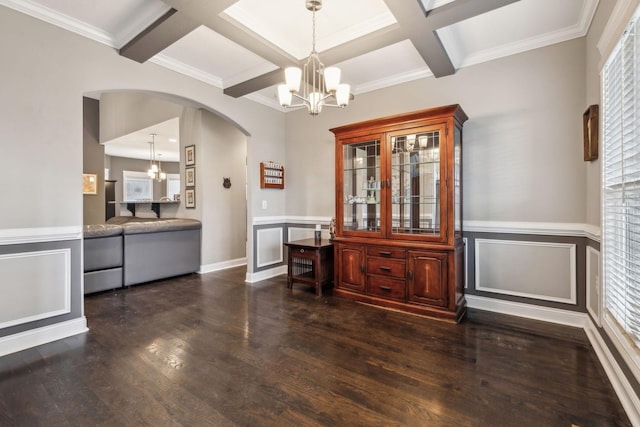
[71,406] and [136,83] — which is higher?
[136,83]

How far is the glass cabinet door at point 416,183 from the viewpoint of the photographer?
3.02 meters

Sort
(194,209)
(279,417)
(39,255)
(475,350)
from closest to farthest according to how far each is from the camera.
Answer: (279,417) < (475,350) < (39,255) < (194,209)

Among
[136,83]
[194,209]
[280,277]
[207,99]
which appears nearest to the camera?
[136,83]

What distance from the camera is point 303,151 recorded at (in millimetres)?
4641

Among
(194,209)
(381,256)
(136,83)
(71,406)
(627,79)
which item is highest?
(136,83)

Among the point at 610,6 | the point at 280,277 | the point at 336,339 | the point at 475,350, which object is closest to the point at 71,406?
the point at 336,339

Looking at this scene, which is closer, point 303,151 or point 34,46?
point 34,46

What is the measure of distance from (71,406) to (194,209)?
3.74 meters

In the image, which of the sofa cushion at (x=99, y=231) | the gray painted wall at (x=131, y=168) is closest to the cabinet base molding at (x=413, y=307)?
the sofa cushion at (x=99, y=231)

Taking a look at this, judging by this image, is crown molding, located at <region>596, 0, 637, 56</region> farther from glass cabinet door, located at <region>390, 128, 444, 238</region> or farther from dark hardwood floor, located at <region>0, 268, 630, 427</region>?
dark hardwood floor, located at <region>0, 268, 630, 427</region>

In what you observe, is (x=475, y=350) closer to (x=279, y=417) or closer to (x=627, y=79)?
(x=279, y=417)

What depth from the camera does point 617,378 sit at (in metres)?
1.79

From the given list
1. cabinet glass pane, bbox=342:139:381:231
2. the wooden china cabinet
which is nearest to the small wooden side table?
the wooden china cabinet

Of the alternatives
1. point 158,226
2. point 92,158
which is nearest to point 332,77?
point 158,226
